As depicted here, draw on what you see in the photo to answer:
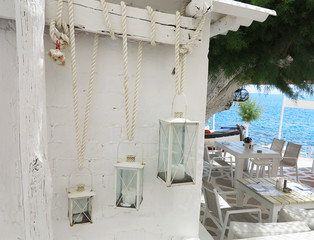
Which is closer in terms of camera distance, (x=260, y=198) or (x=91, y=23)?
(x=91, y=23)

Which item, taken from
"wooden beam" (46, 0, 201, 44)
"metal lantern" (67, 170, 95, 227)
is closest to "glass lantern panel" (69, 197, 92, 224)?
"metal lantern" (67, 170, 95, 227)

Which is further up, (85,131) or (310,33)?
(310,33)

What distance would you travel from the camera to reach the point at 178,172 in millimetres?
1118

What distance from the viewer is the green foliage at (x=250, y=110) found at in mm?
8805

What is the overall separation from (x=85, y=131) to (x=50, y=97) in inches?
9.3

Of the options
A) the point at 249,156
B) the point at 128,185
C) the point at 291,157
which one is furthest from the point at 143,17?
the point at 291,157

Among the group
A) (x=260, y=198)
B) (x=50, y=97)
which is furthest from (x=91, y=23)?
(x=260, y=198)

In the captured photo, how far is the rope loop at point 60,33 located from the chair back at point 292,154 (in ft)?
17.9

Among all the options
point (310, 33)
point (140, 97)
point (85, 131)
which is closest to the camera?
point (85, 131)

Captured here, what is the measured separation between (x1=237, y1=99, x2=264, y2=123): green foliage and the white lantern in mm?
8290

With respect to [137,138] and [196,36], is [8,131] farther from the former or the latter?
[196,36]

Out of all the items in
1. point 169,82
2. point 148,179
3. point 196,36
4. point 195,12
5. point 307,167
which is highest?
point 195,12

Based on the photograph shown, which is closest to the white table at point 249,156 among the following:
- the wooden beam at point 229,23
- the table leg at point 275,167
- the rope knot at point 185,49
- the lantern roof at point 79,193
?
the table leg at point 275,167

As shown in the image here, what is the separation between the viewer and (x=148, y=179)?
Answer: 1.29 meters
